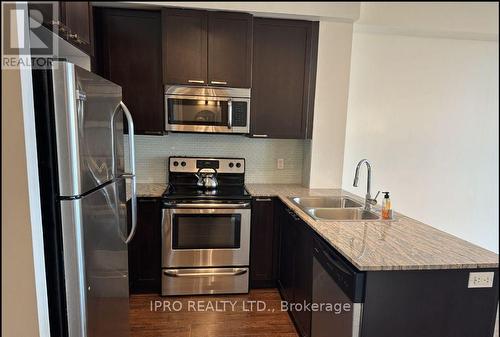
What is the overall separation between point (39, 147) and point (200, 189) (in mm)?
1651

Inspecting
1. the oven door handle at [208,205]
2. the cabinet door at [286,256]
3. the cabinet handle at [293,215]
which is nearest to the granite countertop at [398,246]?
the cabinet handle at [293,215]

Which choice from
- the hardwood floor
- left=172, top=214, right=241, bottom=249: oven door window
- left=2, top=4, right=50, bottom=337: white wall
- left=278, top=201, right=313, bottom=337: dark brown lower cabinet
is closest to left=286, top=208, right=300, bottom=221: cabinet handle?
left=278, top=201, right=313, bottom=337: dark brown lower cabinet

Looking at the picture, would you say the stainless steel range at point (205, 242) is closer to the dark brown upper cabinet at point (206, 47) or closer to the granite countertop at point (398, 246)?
the granite countertop at point (398, 246)

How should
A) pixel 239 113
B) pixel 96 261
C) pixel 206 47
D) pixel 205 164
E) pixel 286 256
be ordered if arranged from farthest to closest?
1. pixel 205 164
2. pixel 239 113
3. pixel 206 47
4. pixel 286 256
5. pixel 96 261

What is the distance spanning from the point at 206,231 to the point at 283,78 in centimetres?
151

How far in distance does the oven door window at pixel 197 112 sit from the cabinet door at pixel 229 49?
0.62 ft

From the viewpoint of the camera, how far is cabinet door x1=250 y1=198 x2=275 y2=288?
261 cm

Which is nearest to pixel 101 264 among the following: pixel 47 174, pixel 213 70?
pixel 47 174

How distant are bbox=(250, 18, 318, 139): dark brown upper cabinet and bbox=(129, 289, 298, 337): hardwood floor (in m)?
1.46

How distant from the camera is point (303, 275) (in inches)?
76.6

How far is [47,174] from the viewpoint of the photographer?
119cm

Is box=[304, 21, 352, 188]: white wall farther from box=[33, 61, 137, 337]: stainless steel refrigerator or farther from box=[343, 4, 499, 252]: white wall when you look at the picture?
box=[33, 61, 137, 337]: stainless steel refrigerator

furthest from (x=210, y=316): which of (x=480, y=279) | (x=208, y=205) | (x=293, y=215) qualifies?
(x=480, y=279)

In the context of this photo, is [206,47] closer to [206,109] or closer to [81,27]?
[206,109]
